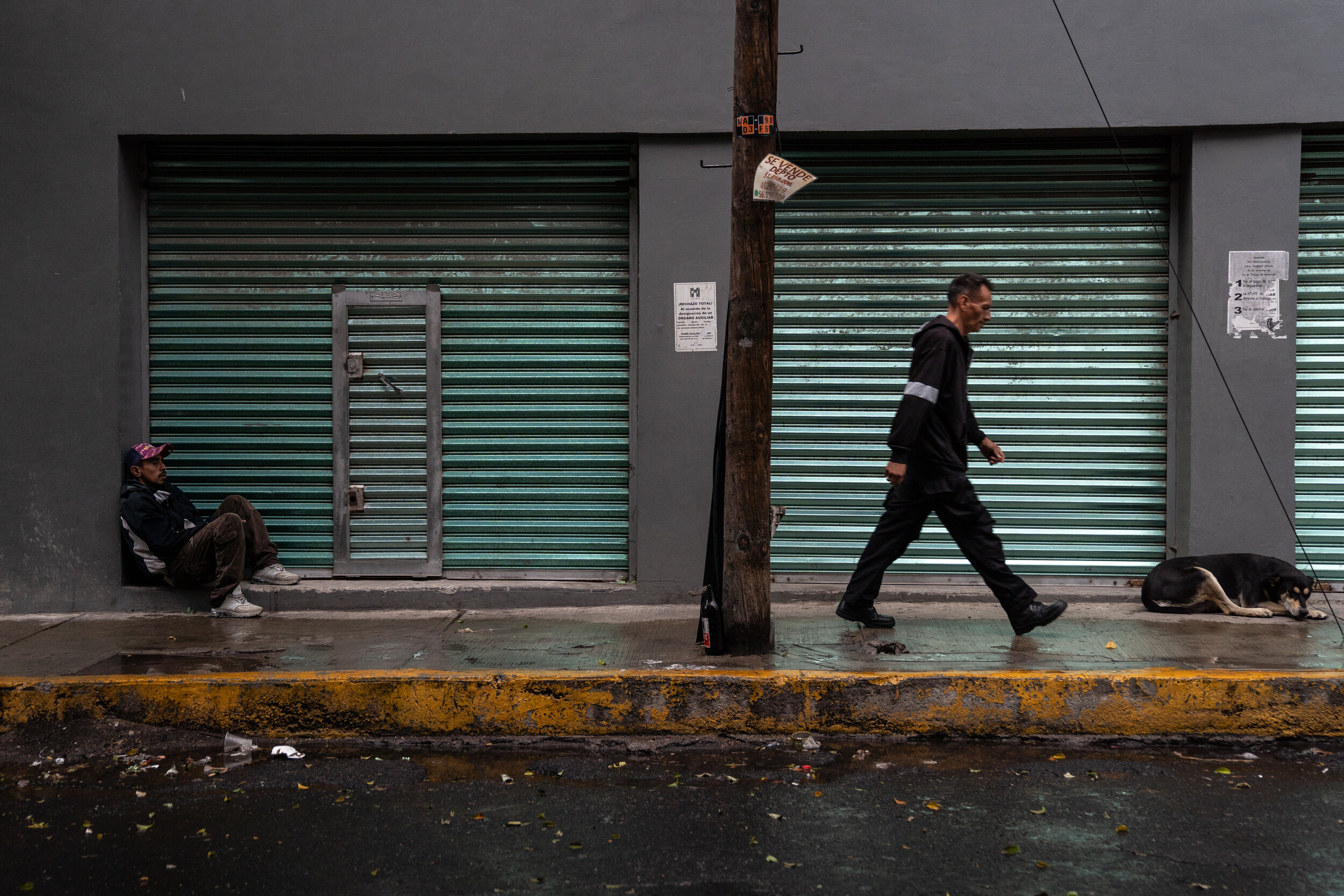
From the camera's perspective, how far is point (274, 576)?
668cm

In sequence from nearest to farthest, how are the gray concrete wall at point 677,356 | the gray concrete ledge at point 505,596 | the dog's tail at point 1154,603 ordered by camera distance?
the dog's tail at point 1154,603 < the gray concrete wall at point 677,356 < the gray concrete ledge at point 505,596

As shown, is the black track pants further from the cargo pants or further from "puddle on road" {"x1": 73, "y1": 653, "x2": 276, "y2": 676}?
→ the cargo pants

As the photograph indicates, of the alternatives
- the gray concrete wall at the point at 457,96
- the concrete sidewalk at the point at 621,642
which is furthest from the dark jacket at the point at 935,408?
the gray concrete wall at the point at 457,96

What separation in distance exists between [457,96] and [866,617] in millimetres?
4202

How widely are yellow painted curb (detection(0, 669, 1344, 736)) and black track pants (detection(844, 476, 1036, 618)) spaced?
0.76 metres

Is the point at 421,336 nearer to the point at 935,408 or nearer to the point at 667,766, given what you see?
the point at 935,408

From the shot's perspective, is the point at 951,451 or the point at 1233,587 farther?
the point at 1233,587

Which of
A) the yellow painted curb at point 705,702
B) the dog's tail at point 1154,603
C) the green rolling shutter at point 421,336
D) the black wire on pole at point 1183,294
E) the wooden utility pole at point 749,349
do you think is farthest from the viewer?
the green rolling shutter at point 421,336

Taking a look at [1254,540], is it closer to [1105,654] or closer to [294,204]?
[1105,654]

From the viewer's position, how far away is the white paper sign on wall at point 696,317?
6.50 m

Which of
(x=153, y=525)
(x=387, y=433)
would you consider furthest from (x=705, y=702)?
(x=153, y=525)

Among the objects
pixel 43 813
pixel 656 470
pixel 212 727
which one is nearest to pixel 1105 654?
pixel 656 470

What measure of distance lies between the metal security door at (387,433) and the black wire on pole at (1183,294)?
4463mm

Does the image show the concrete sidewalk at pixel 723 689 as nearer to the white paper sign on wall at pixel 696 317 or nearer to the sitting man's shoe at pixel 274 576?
the sitting man's shoe at pixel 274 576
